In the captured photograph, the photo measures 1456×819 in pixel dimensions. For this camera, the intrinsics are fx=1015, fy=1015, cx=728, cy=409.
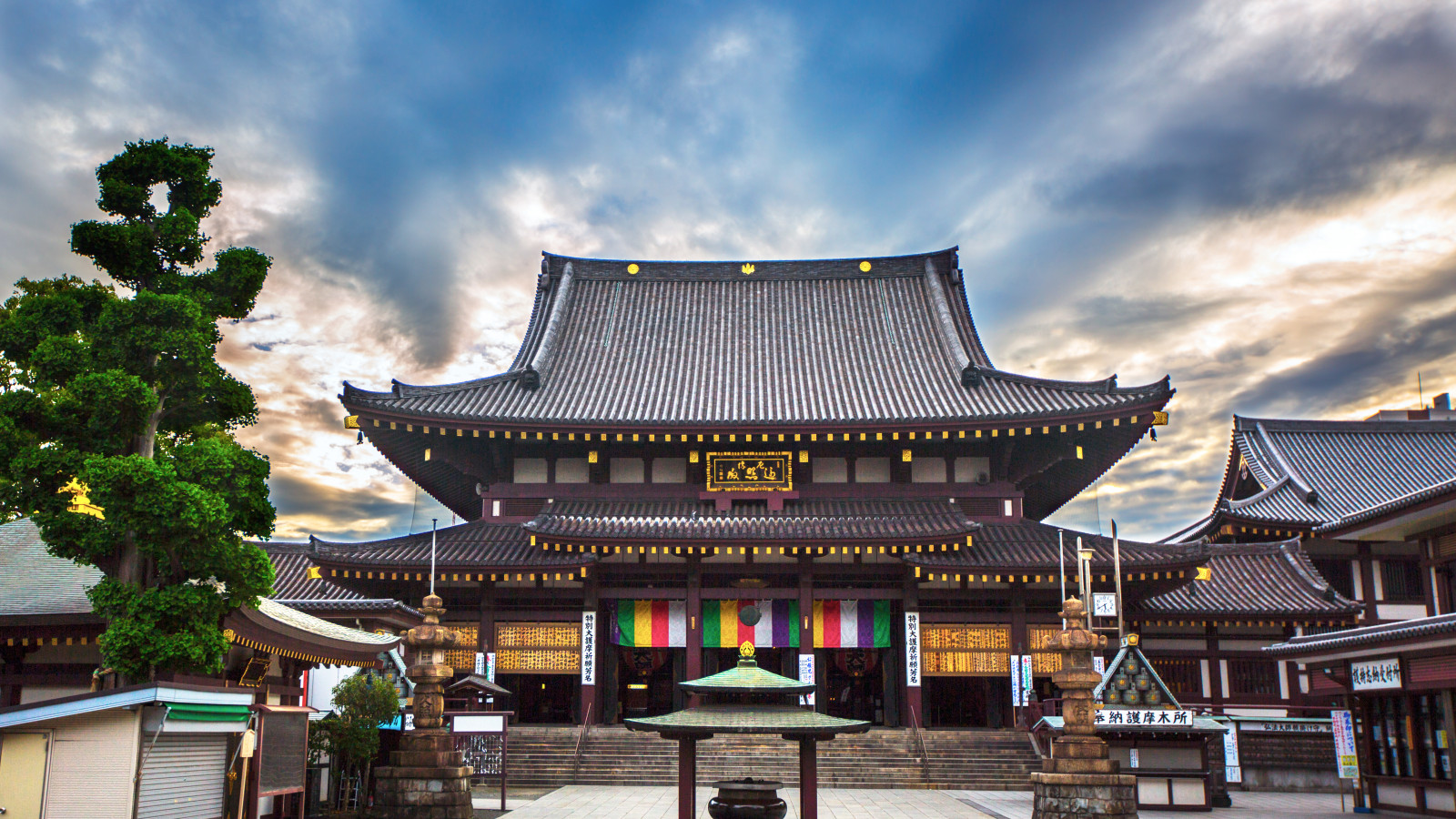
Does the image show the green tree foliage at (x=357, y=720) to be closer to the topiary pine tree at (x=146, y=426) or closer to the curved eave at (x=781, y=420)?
the topiary pine tree at (x=146, y=426)

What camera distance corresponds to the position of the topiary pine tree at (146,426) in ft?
41.4

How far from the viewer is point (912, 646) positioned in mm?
26172

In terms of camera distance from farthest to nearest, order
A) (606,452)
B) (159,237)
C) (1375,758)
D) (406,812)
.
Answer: (606,452)
(1375,758)
(406,812)
(159,237)

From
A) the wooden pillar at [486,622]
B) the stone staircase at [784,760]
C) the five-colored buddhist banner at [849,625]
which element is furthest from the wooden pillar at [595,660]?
the five-colored buddhist banner at [849,625]

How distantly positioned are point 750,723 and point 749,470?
618 inches

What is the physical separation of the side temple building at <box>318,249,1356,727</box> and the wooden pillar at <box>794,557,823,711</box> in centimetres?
8

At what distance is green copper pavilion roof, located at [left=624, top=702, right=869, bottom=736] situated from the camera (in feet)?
42.7

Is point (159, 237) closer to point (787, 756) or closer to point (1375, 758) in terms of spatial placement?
point (787, 756)

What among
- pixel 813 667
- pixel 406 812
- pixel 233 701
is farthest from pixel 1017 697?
pixel 233 701

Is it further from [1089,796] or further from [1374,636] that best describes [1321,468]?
[1089,796]

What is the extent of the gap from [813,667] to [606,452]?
8344 mm

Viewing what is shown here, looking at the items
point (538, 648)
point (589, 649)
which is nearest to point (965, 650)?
point (589, 649)

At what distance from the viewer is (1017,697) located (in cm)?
2573

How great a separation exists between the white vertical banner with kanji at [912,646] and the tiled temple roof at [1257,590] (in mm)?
6243
